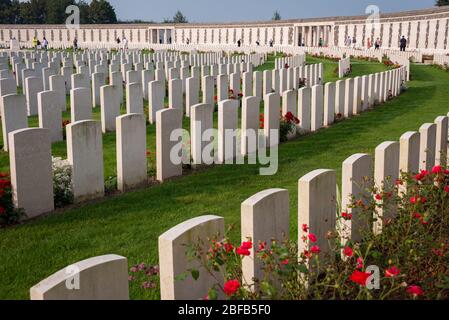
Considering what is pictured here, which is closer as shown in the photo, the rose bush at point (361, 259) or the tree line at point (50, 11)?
the rose bush at point (361, 259)

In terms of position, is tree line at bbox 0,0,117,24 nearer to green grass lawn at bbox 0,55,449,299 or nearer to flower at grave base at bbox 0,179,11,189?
green grass lawn at bbox 0,55,449,299

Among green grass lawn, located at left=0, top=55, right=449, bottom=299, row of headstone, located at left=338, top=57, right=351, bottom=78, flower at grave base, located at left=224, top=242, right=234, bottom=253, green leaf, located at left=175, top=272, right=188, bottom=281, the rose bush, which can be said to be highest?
row of headstone, located at left=338, top=57, right=351, bottom=78

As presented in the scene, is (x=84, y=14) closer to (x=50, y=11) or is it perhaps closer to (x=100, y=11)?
(x=100, y=11)

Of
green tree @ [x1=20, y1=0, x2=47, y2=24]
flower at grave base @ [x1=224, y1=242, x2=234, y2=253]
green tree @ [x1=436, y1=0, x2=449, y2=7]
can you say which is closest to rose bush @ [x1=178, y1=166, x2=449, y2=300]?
flower at grave base @ [x1=224, y1=242, x2=234, y2=253]

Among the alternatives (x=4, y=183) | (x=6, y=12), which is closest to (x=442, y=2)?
(x=6, y=12)

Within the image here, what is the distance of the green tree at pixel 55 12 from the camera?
8950 centimetres

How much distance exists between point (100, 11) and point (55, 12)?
912 cm

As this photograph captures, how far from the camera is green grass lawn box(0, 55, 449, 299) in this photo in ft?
13.8

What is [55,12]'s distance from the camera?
89.8 metres

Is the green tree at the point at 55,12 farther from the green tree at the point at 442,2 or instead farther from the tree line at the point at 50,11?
the green tree at the point at 442,2

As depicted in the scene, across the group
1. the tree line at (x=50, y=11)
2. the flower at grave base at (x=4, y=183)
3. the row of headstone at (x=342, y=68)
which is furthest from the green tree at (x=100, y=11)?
the flower at grave base at (x=4, y=183)

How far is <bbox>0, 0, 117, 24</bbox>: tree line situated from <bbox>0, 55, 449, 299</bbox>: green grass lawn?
82520mm
